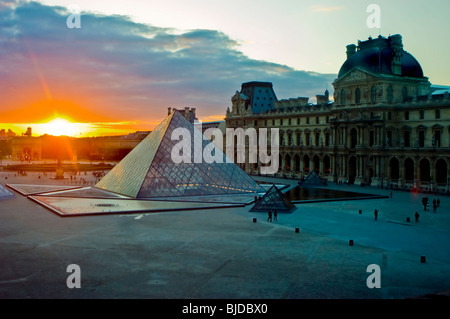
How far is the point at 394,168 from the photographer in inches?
1975

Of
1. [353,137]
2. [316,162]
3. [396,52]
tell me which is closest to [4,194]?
[353,137]

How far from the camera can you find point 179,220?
88.3 feet

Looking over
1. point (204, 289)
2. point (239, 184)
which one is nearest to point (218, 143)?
point (239, 184)

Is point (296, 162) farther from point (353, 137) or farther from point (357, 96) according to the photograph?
point (357, 96)

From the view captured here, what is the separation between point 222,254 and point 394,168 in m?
37.0

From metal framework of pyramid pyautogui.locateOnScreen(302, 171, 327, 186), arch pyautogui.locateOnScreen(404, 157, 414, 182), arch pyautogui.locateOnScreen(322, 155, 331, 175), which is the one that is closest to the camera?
arch pyautogui.locateOnScreen(404, 157, 414, 182)

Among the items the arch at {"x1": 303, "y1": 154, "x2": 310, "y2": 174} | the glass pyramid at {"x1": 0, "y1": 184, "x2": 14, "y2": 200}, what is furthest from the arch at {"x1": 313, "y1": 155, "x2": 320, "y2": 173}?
the glass pyramid at {"x1": 0, "y1": 184, "x2": 14, "y2": 200}

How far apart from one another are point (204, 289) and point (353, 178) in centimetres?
4224

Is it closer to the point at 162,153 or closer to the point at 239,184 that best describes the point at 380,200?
the point at 239,184

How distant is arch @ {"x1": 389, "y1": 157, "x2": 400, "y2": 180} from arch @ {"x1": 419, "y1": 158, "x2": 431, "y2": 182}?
2541mm

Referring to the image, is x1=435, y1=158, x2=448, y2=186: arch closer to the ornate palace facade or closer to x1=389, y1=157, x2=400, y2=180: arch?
the ornate palace facade

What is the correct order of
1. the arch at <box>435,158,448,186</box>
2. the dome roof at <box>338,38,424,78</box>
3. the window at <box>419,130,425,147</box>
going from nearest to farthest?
the arch at <box>435,158,448,186</box> → the window at <box>419,130,425,147</box> → the dome roof at <box>338,38,424,78</box>

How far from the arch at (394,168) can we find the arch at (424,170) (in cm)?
254

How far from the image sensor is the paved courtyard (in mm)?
14250
